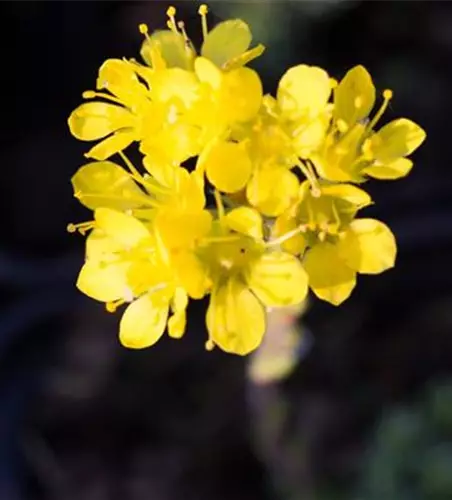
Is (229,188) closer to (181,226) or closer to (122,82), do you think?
(181,226)

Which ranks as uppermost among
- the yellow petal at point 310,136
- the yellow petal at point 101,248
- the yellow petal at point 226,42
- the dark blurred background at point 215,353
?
the yellow petal at point 226,42

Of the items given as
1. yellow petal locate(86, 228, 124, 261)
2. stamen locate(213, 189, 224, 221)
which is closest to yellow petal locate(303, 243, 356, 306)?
stamen locate(213, 189, 224, 221)

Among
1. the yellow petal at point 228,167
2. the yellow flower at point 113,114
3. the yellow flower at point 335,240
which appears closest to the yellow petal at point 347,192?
the yellow flower at point 335,240

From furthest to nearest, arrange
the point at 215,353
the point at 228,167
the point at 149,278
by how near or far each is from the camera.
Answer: the point at 215,353
the point at 149,278
the point at 228,167

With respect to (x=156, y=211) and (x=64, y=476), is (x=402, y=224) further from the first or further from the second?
(x=156, y=211)

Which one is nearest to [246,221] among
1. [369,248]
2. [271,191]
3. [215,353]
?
[271,191]

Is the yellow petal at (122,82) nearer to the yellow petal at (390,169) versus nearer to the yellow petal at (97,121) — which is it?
the yellow petal at (97,121)
